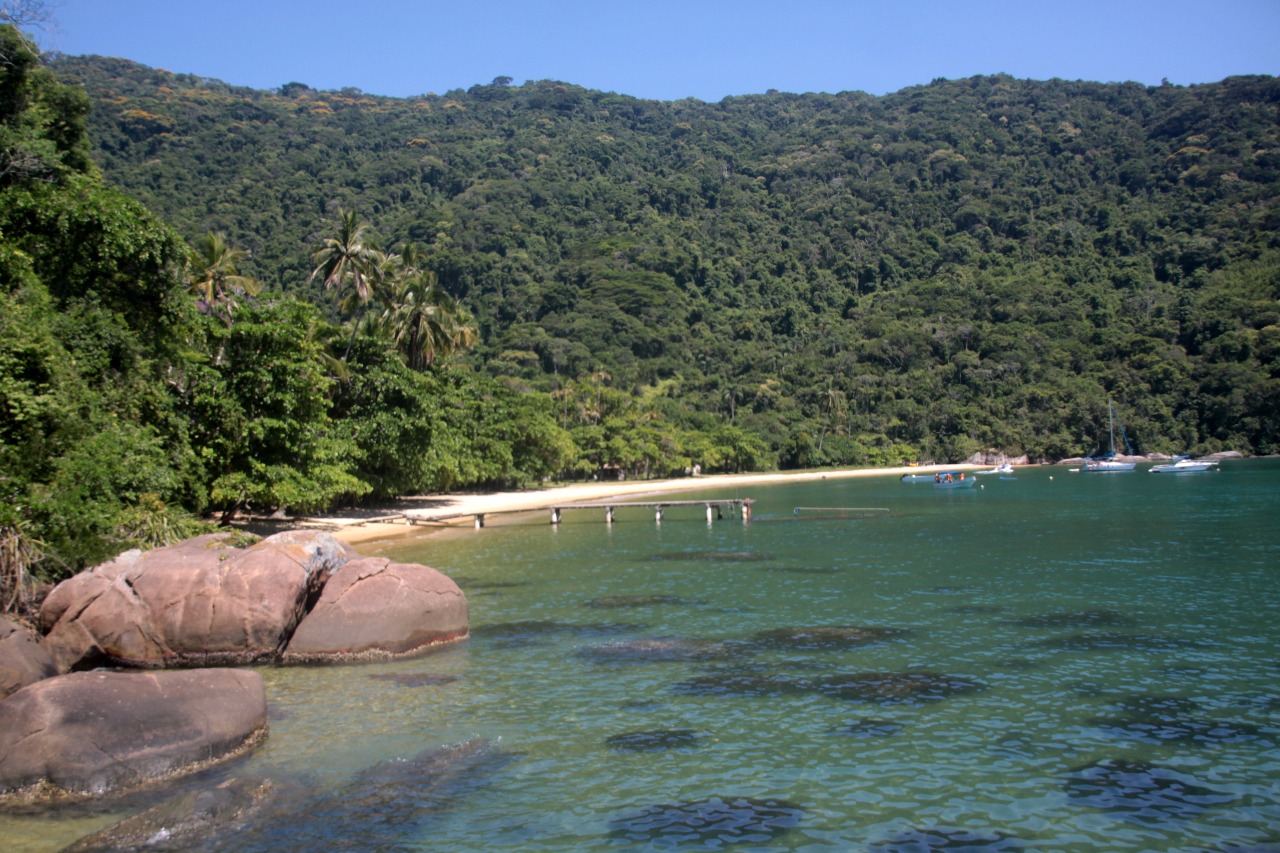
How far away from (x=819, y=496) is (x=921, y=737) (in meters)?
57.0

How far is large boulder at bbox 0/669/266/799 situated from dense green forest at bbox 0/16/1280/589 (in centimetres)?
595

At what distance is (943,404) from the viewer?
12038 cm

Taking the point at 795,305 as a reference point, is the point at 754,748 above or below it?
below

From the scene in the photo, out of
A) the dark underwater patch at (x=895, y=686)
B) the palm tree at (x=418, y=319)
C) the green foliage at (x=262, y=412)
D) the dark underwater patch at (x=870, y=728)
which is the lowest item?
the dark underwater patch at (x=895, y=686)

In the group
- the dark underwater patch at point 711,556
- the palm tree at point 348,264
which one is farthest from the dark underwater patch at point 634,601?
the palm tree at point 348,264

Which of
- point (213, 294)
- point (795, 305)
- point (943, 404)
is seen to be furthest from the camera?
point (795, 305)

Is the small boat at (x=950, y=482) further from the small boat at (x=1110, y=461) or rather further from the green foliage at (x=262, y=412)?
the green foliage at (x=262, y=412)

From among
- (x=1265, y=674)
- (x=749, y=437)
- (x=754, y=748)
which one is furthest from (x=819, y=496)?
(x=754, y=748)

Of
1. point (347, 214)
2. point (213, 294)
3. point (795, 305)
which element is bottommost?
point (213, 294)

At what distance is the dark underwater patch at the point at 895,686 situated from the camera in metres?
12.8

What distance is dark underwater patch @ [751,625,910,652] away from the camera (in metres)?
16.3

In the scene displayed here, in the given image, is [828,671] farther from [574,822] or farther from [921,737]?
[574,822]

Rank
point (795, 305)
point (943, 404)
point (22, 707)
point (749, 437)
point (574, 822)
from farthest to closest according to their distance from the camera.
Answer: point (795, 305), point (943, 404), point (749, 437), point (22, 707), point (574, 822)

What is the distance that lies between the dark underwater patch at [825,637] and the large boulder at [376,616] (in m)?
5.87
